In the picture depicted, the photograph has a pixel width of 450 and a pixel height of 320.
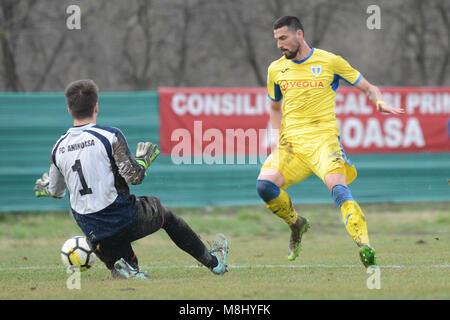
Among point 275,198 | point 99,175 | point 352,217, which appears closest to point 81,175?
point 99,175

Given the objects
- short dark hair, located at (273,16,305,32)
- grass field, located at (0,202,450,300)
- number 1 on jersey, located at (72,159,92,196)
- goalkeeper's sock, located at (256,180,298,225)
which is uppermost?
short dark hair, located at (273,16,305,32)

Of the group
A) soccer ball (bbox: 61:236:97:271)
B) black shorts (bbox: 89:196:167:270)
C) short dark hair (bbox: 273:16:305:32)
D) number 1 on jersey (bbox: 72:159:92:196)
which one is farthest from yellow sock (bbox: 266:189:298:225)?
number 1 on jersey (bbox: 72:159:92:196)

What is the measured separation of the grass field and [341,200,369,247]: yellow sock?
13.8 inches

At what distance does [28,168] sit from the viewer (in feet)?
44.3

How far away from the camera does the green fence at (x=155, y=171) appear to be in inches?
531

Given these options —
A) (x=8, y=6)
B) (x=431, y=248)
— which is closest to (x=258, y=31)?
(x=8, y=6)

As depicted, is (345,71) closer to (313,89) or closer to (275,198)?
(313,89)

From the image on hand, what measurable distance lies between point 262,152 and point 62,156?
7956mm

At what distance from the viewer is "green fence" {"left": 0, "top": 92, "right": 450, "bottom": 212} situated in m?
13.5

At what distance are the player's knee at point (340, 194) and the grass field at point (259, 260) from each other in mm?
694

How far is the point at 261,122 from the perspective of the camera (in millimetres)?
14164

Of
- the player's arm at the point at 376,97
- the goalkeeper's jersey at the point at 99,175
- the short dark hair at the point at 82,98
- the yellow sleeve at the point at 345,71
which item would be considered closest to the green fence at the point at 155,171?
the yellow sleeve at the point at 345,71

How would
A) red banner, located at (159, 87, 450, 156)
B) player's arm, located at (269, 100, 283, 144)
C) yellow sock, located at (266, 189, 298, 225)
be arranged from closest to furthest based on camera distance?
yellow sock, located at (266, 189, 298, 225) → player's arm, located at (269, 100, 283, 144) → red banner, located at (159, 87, 450, 156)

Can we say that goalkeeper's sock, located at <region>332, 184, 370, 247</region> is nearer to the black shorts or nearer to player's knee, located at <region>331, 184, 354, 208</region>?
player's knee, located at <region>331, 184, 354, 208</region>
